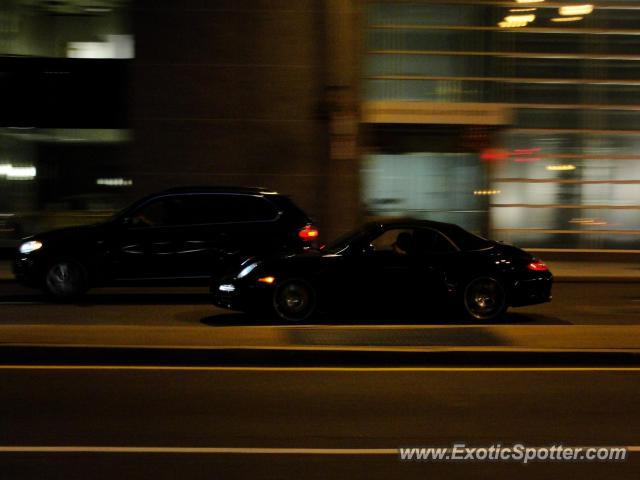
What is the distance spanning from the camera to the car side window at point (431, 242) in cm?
1132

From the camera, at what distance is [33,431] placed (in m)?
6.23

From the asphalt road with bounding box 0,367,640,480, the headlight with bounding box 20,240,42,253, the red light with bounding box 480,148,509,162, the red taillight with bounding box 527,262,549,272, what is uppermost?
the red light with bounding box 480,148,509,162

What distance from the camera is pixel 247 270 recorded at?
11.1 m

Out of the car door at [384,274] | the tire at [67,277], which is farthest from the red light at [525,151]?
the tire at [67,277]

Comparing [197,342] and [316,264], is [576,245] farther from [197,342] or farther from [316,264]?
[197,342]

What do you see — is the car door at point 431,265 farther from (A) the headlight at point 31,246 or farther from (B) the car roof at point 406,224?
(A) the headlight at point 31,246

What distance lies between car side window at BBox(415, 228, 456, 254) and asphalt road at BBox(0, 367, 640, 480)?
2.99 metres

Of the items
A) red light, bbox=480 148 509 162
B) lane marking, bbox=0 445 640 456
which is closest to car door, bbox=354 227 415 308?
lane marking, bbox=0 445 640 456

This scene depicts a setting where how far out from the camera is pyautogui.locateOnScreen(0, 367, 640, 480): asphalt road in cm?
546

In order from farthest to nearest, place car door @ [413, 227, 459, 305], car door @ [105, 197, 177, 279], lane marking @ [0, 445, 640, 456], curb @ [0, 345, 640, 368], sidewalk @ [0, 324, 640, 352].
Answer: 1. car door @ [105, 197, 177, 279]
2. car door @ [413, 227, 459, 305]
3. sidewalk @ [0, 324, 640, 352]
4. curb @ [0, 345, 640, 368]
5. lane marking @ [0, 445, 640, 456]

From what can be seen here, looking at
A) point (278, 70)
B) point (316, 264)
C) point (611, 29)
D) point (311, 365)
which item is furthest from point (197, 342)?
point (611, 29)

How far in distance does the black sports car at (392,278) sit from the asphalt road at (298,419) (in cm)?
263

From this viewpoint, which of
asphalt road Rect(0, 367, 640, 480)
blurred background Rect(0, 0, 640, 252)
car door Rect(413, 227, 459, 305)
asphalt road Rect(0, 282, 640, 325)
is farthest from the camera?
blurred background Rect(0, 0, 640, 252)

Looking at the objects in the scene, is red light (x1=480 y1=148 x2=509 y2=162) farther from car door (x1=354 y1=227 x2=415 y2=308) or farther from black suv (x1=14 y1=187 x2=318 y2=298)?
car door (x1=354 y1=227 x2=415 y2=308)
